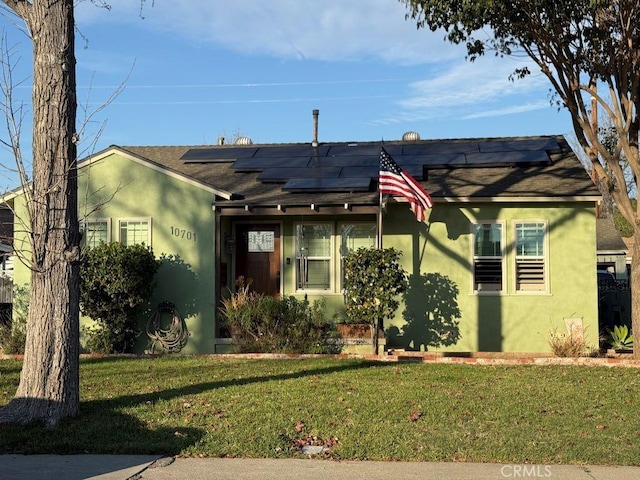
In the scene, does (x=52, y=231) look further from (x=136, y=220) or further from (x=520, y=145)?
(x=520, y=145)

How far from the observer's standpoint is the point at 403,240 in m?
15.6

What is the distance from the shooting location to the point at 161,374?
1164 cm

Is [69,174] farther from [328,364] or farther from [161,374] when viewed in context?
[328,364]

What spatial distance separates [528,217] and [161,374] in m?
8.02

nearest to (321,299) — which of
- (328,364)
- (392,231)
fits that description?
(392,231)

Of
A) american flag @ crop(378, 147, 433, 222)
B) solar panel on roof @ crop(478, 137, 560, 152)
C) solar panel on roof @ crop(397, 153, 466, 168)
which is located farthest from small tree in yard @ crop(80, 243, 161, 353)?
solar panel on roof @ crop(478, 137, 560, 152)

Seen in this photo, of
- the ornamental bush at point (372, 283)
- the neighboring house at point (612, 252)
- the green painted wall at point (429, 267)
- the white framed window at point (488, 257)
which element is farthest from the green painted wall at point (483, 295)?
the neighboring house at point (612, 252)

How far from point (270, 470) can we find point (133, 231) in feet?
32.0

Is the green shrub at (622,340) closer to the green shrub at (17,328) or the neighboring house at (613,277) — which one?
the neighboring house at (613,277)

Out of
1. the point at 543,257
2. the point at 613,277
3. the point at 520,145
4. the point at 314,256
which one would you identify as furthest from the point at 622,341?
the point at 613,277

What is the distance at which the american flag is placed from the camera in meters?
14.1

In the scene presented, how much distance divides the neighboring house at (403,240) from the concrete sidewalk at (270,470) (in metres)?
7.92

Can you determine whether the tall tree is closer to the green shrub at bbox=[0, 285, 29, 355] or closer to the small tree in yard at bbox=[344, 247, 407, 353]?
the small tree in yard at bbox=[344, 247, 407, 353]

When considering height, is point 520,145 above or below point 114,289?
above
